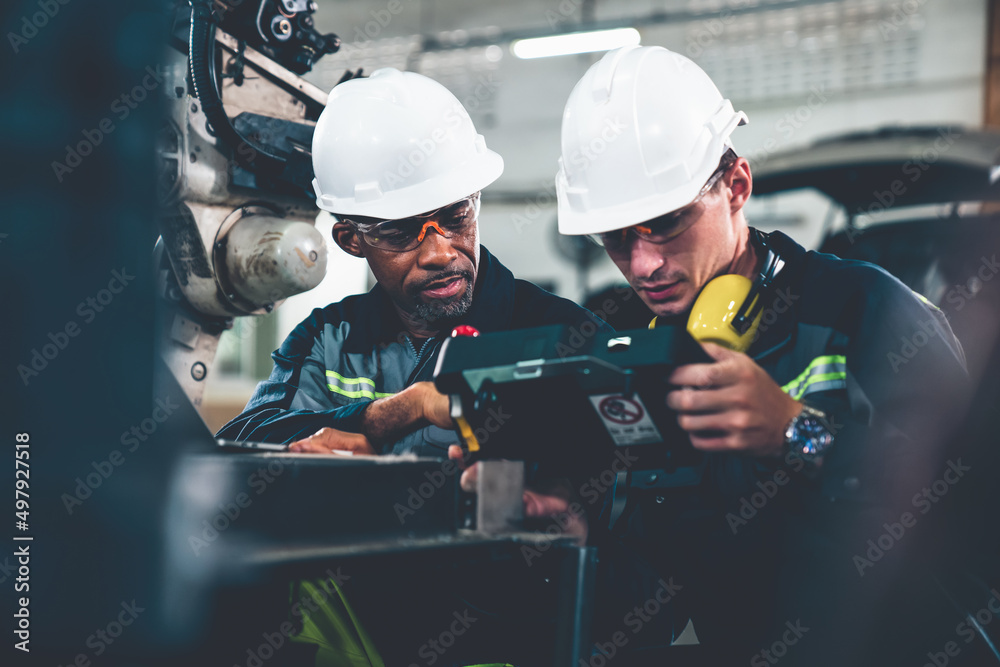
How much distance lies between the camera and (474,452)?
125 cm

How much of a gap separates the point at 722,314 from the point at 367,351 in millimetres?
1112

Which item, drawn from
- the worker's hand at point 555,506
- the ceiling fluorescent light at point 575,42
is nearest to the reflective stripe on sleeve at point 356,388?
the worker's hand at point 555,506

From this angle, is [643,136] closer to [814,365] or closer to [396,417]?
[814,365]

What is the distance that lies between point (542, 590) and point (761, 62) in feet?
21.6

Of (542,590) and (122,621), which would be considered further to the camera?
(542,590)

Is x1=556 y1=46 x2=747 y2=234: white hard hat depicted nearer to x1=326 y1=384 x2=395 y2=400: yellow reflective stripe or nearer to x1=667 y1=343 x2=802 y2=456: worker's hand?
x1=667 y1=343 x2=802 y2=456: worker's hand

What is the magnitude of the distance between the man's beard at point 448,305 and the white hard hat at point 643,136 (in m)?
0.58

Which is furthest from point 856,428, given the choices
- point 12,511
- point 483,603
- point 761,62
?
point 761,62

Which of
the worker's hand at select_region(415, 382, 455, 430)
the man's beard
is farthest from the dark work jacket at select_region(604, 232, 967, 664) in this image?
the man's beard

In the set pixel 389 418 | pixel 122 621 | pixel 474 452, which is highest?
pixel 122 621

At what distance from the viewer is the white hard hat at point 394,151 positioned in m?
2.05

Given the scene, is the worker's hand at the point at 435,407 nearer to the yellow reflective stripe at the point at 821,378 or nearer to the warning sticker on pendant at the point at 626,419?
the warning sticker on pendant at the point at 626,419

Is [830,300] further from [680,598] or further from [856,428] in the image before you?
[680,598]

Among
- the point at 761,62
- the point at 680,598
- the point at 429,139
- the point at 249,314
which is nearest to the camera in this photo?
the point at 680,598
